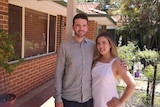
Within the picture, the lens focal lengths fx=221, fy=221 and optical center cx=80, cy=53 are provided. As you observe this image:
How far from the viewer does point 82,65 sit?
238 centimetres

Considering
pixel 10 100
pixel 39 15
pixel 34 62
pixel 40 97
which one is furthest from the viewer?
pixel 39 15

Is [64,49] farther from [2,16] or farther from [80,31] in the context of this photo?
[2,16]

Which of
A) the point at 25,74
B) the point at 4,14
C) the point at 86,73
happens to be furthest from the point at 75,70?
the point at 25,74

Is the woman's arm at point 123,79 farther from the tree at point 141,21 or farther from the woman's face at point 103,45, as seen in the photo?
the tree at point 141,21

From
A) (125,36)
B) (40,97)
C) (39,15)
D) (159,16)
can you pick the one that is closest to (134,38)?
(125,36)

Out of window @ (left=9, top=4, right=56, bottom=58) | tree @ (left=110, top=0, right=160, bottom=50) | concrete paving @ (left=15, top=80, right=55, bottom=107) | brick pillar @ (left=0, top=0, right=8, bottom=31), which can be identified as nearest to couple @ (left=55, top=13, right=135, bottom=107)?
brick pillar @ (left=0, top=0, right=8, bottom=31)

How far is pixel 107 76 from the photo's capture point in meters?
2.36

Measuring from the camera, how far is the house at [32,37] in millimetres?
4973

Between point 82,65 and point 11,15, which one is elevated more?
point 11,15

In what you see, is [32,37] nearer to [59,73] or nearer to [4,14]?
[4,14]

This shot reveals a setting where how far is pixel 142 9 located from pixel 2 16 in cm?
1245

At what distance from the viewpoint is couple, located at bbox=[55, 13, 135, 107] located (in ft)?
7.73

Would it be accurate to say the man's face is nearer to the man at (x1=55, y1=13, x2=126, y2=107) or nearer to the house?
the man at (x1=55, y1=13, x2=126, y2=107)

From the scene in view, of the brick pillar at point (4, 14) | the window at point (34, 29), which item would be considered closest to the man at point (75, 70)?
the brick pillar at point (4, 14)
